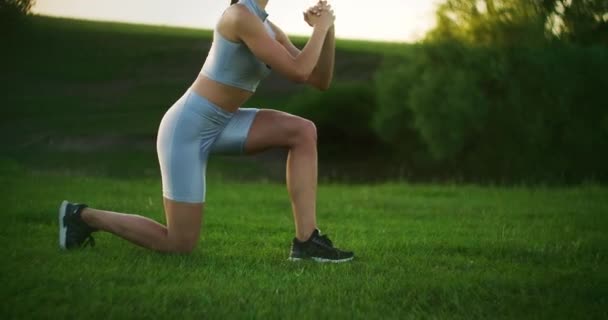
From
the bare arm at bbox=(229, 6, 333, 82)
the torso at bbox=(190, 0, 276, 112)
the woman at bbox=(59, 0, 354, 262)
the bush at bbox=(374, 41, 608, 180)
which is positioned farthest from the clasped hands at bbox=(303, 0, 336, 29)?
the bush at bbox=(374, 41, 608, 180)

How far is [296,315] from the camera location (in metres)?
4.24

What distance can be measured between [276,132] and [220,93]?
1.55ft

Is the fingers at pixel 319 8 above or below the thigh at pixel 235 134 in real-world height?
above

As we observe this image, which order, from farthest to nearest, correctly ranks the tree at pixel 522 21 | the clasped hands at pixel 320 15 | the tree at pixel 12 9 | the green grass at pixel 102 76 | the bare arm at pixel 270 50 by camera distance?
the green grass at pixel 102 76, the tree at pixel 522 21, the tree at pixel 12 9, the clasped hands at pixel 320 15, the bare arm at pixel 270 50

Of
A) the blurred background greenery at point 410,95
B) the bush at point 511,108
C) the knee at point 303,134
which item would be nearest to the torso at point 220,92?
the knee at point 303,134

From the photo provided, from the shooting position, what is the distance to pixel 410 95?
35.3 m

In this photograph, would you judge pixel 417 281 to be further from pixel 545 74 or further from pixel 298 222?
pixel 545 74

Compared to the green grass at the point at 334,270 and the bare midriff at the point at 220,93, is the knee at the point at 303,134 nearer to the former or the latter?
the bare midriff at the point at 220,93

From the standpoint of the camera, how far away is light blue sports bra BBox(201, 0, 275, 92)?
5.64 m

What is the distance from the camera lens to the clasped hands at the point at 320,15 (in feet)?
18.5

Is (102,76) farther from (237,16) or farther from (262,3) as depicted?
(237,16)

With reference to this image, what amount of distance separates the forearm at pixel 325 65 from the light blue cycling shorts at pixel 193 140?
0.61 meters

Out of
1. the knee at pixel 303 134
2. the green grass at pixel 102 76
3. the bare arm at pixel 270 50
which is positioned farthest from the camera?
the green grass at pixel 102 76

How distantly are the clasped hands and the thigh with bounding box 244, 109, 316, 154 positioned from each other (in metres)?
0.67
